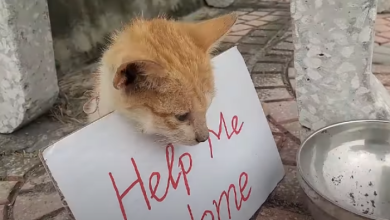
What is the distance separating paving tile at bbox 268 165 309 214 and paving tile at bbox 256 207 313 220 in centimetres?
3

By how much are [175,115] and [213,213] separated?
0.36 meters

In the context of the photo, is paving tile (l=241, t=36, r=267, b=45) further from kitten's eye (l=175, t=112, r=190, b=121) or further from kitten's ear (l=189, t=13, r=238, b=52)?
kitten's eye (l=175, t=112, r=190, b=121)

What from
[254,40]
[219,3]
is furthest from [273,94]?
[219,3]

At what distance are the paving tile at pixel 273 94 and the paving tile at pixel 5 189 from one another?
1.21 metres

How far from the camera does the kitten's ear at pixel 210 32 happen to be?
4.33 ft

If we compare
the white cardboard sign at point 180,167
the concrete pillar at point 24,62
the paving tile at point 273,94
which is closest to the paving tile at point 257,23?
the paving tile at point 273,94

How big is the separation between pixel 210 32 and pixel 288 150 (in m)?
0.70

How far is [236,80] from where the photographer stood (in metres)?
1.51

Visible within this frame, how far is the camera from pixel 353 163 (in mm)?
1538

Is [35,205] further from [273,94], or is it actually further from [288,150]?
[273,94]

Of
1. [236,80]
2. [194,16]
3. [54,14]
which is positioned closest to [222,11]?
[194,16]

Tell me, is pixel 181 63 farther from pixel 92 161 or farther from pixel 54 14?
pixel 54 14

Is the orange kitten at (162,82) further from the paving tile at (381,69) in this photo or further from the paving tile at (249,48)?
the paving tile at (249,48)

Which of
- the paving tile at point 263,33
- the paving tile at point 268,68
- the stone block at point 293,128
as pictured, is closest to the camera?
the stone block at point 293,128
